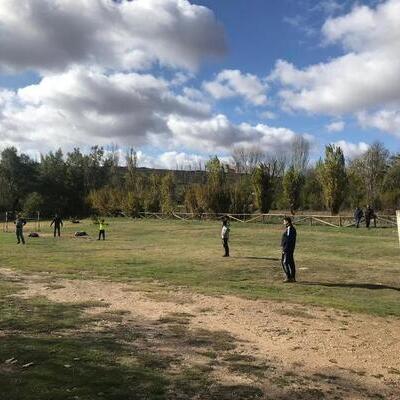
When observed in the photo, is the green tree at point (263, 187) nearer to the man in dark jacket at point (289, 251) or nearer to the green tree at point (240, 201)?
the green tree at point (240, 201)

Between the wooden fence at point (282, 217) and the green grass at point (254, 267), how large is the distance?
8228mm

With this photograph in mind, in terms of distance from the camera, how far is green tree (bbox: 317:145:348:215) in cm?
4781

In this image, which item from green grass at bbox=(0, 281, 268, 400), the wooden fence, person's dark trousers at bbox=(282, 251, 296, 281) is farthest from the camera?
the wooden fence

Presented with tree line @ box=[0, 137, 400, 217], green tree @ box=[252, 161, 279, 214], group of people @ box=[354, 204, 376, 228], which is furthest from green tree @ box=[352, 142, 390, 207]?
group of people @ box=[354, 204, 376, 228]

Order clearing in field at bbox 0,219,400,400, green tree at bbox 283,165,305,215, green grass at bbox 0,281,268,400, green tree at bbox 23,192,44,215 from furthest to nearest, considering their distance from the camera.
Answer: green tree at bbox 23,192,44,215, green tree at bbox 283,165,305,215, clearing in field at bbox 0,219,400,400, green grass at bbox 0,281,268,400

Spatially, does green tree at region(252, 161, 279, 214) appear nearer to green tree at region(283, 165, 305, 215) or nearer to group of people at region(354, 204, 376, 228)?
green tree at region(283, 165, 305, 215)

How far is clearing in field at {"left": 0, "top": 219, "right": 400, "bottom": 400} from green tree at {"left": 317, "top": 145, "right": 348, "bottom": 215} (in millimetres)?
29602

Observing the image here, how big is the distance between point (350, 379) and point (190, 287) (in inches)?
301

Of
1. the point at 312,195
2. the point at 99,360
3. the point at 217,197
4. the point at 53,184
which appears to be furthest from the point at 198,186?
the point at 99,360

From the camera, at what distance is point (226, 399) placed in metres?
5.73

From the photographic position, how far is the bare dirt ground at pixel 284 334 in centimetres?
642

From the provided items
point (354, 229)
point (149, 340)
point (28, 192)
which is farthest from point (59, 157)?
point (149, 340)

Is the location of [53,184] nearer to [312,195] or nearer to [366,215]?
[312,195]

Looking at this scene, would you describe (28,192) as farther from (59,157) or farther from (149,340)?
(149,340)
